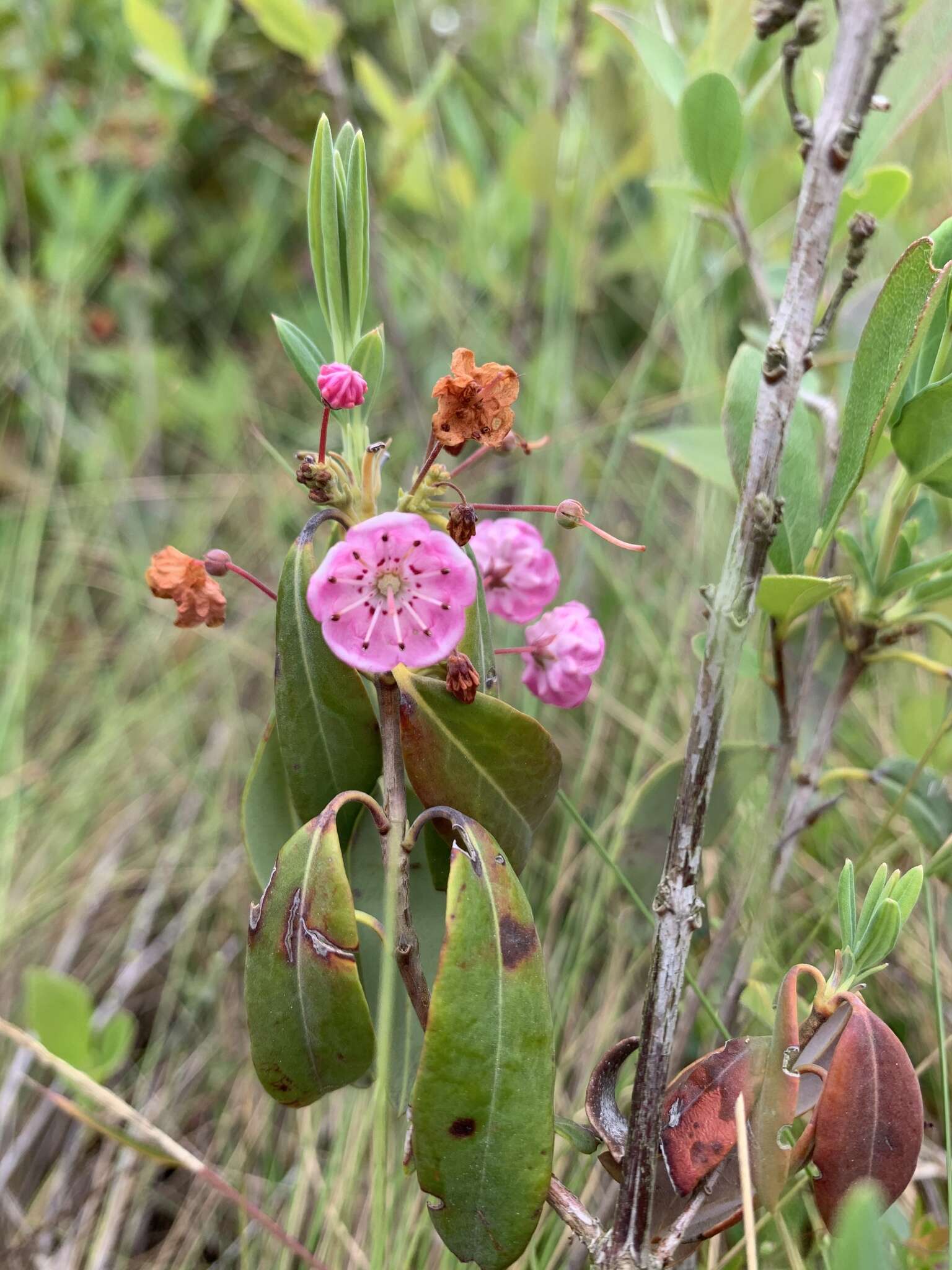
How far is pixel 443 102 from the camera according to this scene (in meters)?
2.47

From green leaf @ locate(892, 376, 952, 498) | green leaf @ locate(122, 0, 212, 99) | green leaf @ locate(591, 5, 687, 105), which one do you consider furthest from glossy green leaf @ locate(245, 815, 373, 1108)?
green leaf @ locate(122, 0, 212, 99)

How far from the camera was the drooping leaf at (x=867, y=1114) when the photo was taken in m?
0.68

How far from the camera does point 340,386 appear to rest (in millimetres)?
744

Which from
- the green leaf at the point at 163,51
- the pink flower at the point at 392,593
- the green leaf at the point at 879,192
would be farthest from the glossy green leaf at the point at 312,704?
the green leaf at the point at 163,51

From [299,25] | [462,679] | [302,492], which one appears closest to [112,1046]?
[462,679]

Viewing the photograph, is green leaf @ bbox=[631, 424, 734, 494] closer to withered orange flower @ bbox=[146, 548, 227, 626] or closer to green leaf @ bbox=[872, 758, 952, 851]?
green leaf @ bbox=[872, 758, 952, 851]

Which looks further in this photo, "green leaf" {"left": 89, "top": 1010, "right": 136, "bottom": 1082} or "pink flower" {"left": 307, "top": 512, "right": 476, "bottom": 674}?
"green leaf" {"left": 89, "top": 1010, "right": 136, "bottom": 1082}

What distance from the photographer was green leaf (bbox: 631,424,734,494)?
1149 millimetres

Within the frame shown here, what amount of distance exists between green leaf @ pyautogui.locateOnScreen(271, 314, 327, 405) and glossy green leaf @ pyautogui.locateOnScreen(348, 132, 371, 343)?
5 centimetres

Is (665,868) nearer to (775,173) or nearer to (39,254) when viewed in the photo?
(775,173)

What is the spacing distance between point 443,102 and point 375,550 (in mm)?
2095

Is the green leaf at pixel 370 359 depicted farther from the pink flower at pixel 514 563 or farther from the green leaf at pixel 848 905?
the green leaf at pixel 848 905

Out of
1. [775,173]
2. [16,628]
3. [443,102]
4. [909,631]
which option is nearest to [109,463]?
[16,628]

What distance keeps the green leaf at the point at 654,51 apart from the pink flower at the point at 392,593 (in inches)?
27.8
